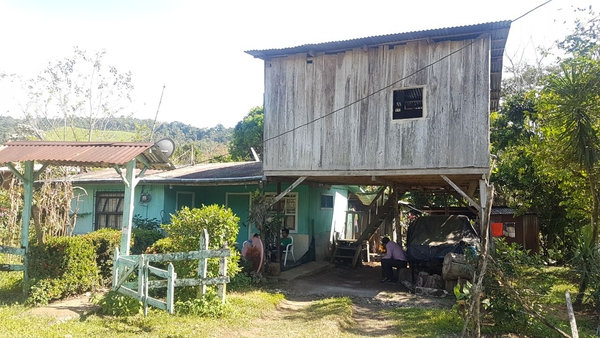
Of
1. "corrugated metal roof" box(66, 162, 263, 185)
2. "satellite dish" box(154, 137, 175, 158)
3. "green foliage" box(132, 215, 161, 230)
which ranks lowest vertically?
"green foliage" box(132, 215, 161, 230)

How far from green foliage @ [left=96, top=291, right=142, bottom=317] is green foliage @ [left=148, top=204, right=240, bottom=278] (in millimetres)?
954

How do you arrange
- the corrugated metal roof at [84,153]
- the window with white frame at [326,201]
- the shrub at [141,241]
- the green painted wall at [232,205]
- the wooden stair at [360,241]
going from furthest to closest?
the window with white frame at [326,201], the wooden stair at [360,241], the green painted wall at [232,205], the shrub at [141,241], the corrugated metal roof at [84,153]

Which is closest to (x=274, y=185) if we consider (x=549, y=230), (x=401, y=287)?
(x=401, y=287)

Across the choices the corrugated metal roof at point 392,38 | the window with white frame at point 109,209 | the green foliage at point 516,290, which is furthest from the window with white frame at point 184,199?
the green foliage at point 516,290

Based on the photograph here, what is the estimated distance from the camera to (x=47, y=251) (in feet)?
27.2

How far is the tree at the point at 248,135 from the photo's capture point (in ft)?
98.1

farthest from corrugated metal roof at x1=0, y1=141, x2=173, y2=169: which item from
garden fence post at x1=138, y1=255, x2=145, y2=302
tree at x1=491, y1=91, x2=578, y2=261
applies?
tree at x1=491, y1=91, x2=578, y2=261

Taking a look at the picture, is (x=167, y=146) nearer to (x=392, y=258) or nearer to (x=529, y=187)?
(x=392, y=258)

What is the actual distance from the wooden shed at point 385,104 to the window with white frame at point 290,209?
8.28 feet

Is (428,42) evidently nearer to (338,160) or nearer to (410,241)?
(338,160)

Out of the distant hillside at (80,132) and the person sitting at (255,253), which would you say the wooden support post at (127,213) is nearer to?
the person sitting at (255,253)

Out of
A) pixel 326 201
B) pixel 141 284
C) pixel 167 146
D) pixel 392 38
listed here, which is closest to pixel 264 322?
pixel 141 284

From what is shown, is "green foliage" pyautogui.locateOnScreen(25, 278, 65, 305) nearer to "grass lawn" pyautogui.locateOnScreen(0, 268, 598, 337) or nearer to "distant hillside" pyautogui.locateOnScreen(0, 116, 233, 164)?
"grass lawn" pyautogui.locateOnScreen(0, 268, 598, 337)

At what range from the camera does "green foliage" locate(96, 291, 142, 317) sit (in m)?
7.45
